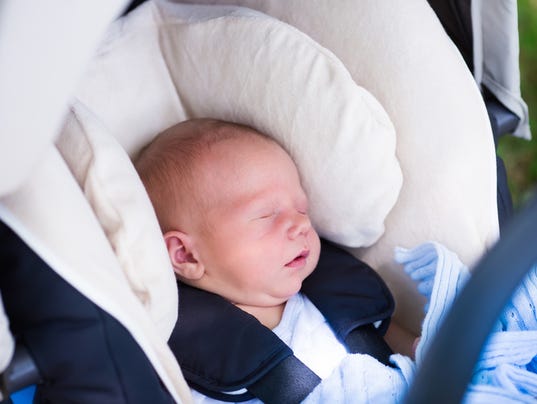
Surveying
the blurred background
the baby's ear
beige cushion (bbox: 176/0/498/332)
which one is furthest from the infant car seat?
the blurred background

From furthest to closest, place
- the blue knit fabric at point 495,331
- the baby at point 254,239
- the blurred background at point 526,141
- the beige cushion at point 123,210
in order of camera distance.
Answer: the blurred background at point 526,141 → the baby at point 254,239 → the blue knit fabric at point 495,331 → the beige cushion at point 123,210

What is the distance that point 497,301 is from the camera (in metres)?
0.53

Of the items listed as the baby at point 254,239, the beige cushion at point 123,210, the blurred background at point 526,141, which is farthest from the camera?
the blurred background at point 526,141

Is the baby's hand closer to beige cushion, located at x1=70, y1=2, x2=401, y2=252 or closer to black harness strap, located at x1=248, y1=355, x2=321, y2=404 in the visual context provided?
beige cushion, located at x1=70, y1=2, x2=401, y2=252

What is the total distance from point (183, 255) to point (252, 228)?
11 cm

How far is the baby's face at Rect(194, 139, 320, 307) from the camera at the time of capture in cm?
113

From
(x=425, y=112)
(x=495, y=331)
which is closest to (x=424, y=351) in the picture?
(x=495, y=331)

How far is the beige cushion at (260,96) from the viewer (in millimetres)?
1146

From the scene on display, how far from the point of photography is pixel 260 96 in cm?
119

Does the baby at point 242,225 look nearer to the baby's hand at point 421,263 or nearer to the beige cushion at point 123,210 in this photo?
the baby's hand at point 421,263

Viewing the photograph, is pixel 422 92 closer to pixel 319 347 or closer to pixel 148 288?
pixel 319 347

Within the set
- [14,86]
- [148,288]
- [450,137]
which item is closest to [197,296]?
[148,288]

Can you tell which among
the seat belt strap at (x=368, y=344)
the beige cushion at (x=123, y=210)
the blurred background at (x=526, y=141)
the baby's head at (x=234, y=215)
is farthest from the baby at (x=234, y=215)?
the blurred background at (x=526, y=141)

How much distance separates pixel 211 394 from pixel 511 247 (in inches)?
24.0
